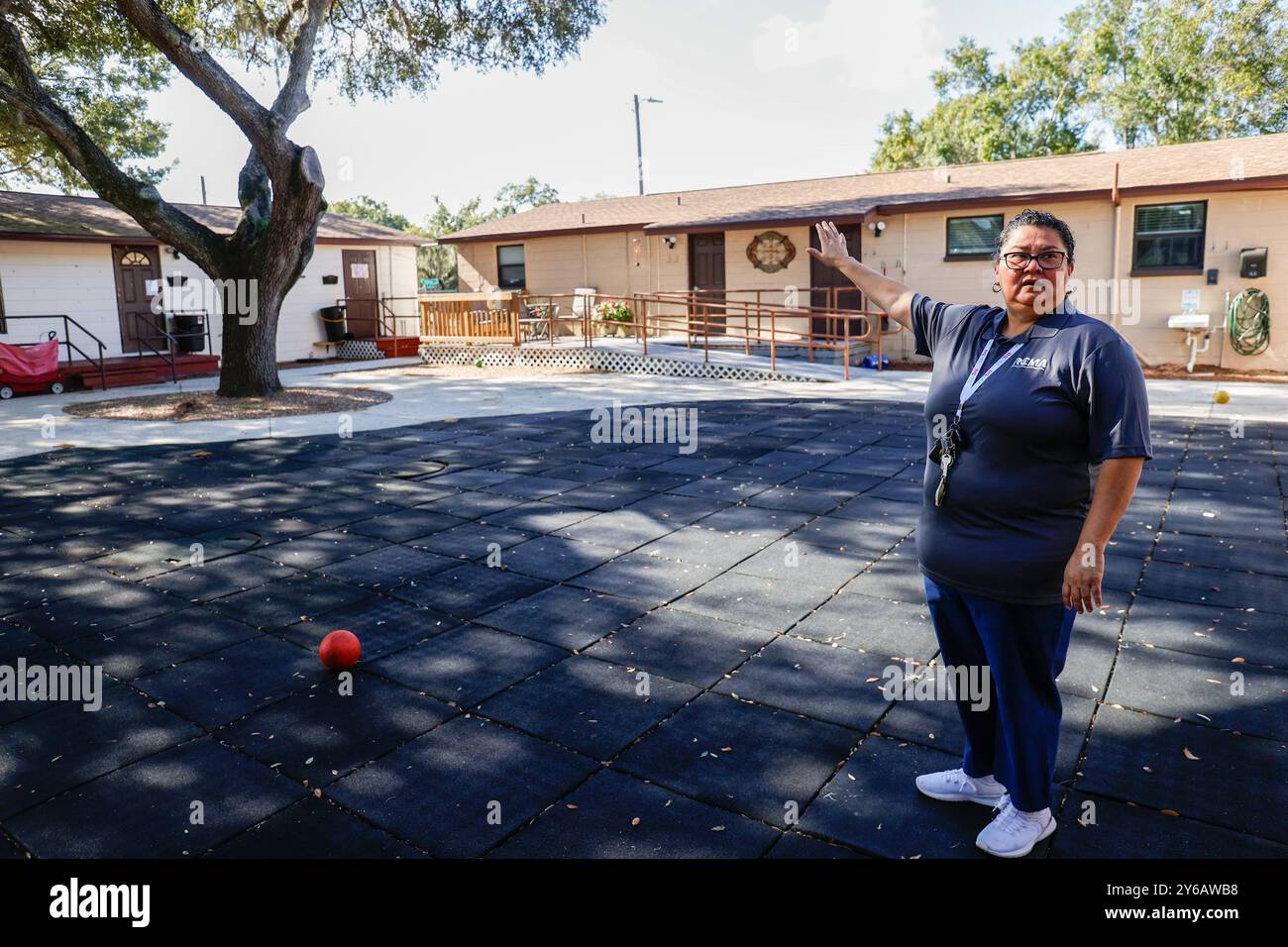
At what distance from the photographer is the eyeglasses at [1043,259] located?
238cm

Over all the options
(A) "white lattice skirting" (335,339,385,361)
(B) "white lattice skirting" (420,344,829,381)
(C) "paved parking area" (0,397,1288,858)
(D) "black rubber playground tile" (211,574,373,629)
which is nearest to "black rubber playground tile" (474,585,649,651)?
(C) "paved parking area" (0,397,1288,858)

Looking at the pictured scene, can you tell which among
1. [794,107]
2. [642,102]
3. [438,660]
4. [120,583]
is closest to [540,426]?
[120,583]

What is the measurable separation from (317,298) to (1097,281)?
17.5m

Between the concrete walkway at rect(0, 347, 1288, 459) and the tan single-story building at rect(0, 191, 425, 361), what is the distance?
8.86 feet

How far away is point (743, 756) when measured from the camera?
320cm

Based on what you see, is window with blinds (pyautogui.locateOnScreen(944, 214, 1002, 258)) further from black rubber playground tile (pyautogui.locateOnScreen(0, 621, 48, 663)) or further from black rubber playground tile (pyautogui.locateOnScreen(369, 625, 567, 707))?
black rubber playground tile (pyautogui.locateOnScreen(0, 621, 48, 663))

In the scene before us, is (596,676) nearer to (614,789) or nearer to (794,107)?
(614,789)

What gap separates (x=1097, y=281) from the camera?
1617cm

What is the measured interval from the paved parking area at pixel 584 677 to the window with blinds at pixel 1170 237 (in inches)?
392

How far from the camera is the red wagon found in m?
14.6

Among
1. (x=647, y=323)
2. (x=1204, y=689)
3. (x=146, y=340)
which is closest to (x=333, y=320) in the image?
(x=146, y=340)

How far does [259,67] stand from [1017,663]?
1888 centimetres

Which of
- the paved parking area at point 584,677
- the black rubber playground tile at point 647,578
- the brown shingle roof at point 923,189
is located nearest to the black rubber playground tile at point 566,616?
the paved parking area at point 584,677

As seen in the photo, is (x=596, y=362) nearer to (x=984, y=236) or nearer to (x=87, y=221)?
(x=984, y=236)
